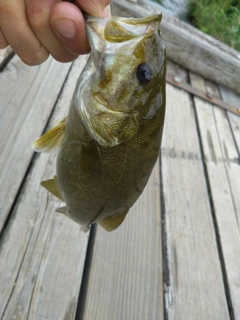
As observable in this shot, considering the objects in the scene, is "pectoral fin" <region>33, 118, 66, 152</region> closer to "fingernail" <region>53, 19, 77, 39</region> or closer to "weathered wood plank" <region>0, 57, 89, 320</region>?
"fingernail" <region>53, 19, 77, 39</region>

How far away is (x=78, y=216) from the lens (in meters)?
1.38

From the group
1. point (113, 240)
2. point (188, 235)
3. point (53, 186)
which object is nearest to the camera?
point (53, 186)

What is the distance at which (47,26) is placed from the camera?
3.46ft

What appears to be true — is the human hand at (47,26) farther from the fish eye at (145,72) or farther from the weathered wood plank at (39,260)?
the weathered wood plank at (39,260)

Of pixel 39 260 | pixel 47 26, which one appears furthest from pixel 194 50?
pixel 47 26

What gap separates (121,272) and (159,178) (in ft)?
2.43

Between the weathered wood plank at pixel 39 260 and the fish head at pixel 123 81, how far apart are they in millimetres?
864

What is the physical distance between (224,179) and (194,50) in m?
1.44

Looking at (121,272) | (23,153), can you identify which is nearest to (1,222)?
(23,153)

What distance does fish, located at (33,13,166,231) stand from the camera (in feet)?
3.44

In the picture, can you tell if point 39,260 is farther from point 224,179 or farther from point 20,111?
point 224,179

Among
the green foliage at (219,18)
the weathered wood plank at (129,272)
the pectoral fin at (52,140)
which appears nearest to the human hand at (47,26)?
the pectoral fin at (52,140)

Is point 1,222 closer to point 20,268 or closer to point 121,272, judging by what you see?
point 20,268

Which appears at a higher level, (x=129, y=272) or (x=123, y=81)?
(x=123, y=81)
